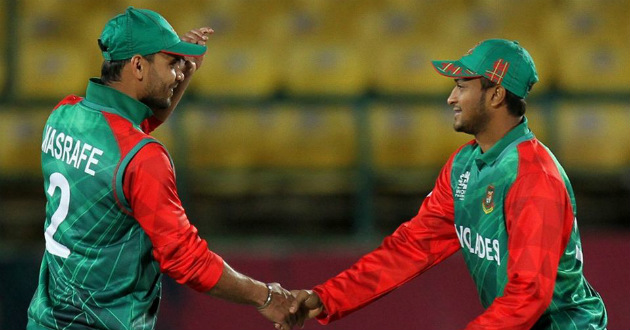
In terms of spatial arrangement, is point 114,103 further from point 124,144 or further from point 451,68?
point 451,68

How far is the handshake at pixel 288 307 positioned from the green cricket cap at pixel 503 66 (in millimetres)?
1162

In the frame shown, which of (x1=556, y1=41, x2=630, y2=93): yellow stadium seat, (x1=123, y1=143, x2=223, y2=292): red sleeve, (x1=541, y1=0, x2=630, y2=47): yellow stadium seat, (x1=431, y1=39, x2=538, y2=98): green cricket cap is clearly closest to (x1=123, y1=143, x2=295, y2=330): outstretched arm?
(x1=123, y1=143, x2=223, y2=292): red sleeve

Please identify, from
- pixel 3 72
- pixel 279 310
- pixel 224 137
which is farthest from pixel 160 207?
pixel 3 72

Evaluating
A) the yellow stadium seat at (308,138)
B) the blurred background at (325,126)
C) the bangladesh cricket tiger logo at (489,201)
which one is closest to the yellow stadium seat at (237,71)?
the blurred background at (325,126)

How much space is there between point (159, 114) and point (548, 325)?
5.83 ft

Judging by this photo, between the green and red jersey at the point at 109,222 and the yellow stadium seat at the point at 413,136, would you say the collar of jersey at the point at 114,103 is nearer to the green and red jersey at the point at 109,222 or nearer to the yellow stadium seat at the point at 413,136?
the green and red jersey at the point at 109,222

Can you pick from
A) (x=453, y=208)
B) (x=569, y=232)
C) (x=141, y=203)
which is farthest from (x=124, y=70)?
(x=569, y=232)

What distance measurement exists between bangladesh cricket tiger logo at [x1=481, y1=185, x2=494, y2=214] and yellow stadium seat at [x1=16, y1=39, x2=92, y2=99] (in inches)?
166

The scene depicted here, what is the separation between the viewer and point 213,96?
716cm

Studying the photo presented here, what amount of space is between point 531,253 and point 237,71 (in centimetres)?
428

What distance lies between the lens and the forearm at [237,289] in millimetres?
3980

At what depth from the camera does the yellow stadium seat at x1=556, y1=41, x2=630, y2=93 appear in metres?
7.62

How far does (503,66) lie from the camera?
3920 mm

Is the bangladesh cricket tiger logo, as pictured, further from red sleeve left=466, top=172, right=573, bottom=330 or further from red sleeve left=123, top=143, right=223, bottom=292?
red sleeve left=123, top=143, right=223, bottom=292
